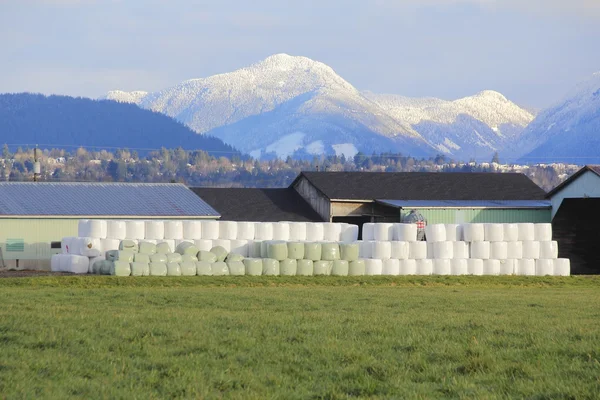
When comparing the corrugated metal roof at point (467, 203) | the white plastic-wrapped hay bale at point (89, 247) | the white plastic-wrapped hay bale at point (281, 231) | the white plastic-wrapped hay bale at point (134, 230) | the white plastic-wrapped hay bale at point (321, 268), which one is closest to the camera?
the white plastic-wrapped hay bale at point (89, 247)

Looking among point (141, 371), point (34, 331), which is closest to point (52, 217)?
point (34, 331)

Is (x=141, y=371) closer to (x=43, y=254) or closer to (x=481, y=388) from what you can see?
(x=481, y=388)

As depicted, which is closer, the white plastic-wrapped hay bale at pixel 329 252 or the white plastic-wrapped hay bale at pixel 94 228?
the white plastic-wrapped hay bale at pixel 329 252

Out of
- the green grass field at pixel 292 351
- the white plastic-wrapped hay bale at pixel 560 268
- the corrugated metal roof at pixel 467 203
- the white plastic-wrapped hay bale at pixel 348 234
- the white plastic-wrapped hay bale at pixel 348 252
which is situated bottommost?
the green grass field at pixel 292 351

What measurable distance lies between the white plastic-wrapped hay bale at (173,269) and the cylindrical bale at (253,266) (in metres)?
2.96

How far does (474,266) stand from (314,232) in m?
7.65

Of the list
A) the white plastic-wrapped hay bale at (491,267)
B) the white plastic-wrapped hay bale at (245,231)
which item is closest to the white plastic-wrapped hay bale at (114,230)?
the white plastic-wrapped hay bale at (245,231)

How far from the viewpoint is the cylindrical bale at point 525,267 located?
4522cm

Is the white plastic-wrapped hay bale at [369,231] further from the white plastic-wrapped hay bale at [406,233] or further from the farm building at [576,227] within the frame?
the farm building at [576,227]

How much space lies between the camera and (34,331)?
1592 cm

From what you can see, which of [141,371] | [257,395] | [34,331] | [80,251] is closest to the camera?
[257,395]

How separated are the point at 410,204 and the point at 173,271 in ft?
75.3

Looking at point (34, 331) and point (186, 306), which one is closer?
point (34, 331)

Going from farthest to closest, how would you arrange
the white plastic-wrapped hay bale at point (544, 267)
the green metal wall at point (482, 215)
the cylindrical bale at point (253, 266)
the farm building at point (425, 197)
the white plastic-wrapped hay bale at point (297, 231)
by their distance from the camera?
the farm building at point (425, 197)
the green metal wall at point (482, 215)
the white plastic-wrapped hay bale at point (297, 231)
the white plastic-wrapped hay bale at point (544, 267)
the cylindrical bale at point (253, 266)
